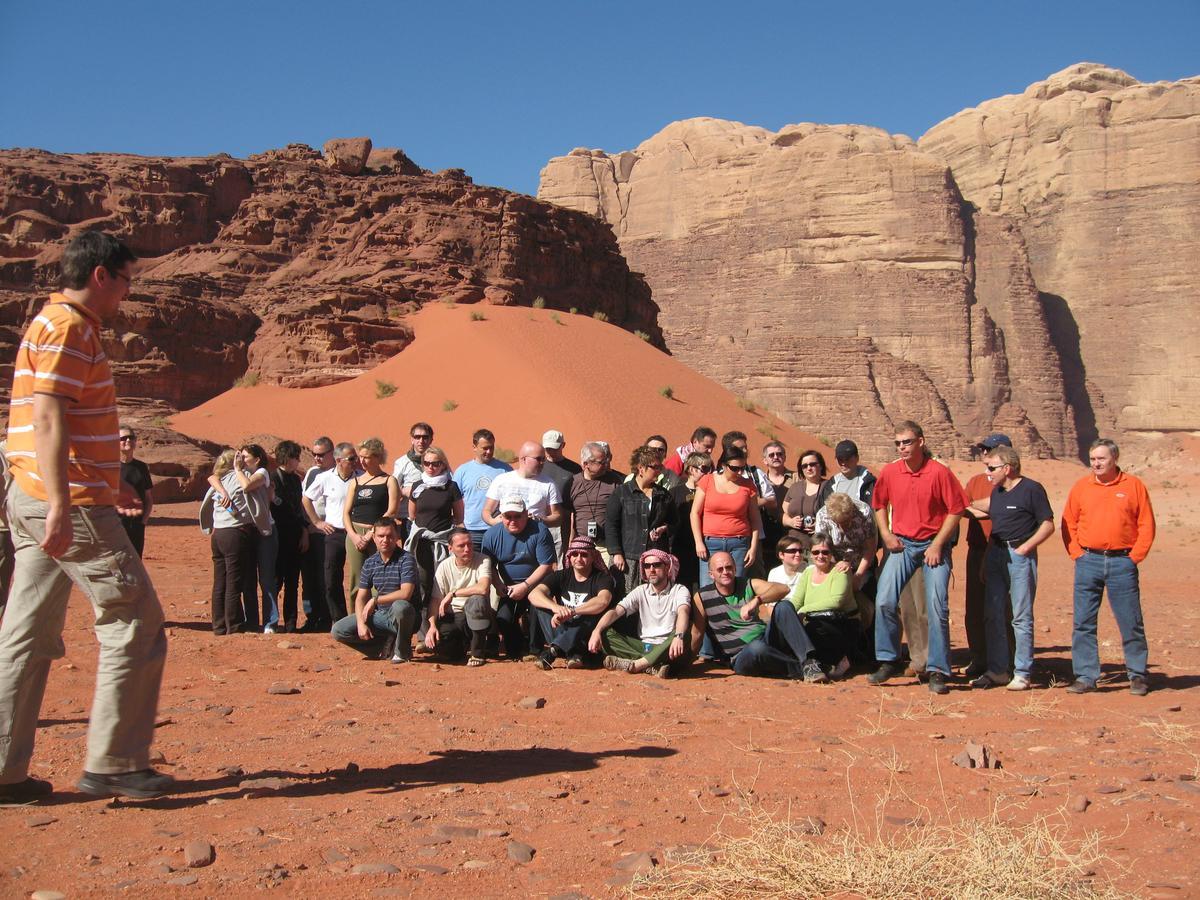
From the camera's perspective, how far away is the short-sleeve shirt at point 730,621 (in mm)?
8156

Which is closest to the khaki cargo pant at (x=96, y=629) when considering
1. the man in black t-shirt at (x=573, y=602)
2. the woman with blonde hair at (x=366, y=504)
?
the man in black t-shirt at (x=573, y=602)

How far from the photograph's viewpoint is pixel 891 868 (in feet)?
12.2

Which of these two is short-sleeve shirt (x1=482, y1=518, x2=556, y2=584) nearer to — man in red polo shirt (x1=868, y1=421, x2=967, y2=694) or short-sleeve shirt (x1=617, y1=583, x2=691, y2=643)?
short-sleeve shirt (x1=617, y1=583, x2=691, y2=643)

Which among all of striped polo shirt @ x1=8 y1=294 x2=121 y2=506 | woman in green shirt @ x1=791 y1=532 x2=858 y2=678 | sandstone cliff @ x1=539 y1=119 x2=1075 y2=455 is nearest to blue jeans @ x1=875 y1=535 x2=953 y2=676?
woman in green shirt @ x1=791 y1=532 x2=858 y2=678

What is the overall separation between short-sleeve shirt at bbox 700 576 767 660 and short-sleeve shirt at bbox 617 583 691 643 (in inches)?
9.9

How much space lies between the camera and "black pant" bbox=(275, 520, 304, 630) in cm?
976

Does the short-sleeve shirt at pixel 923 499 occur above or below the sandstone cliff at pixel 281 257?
below

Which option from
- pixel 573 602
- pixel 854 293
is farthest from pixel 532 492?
pixel 854 293

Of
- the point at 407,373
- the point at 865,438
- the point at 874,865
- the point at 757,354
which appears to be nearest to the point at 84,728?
the point at 874,865

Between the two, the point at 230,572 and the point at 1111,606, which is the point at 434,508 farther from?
the point at 1111,606

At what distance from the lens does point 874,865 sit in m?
3.73

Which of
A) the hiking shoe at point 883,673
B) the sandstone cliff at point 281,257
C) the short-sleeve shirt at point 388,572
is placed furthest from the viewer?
the sandstone cliff at point 281,257

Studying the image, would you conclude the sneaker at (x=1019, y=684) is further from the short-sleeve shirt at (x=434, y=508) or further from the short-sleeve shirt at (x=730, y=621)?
the short-sleeve shirt at (x=434, y=508)

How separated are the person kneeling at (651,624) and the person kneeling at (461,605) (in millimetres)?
879
